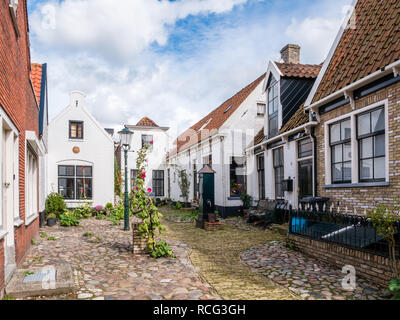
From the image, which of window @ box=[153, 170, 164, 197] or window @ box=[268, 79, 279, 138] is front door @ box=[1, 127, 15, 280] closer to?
window @ box=[268, 79, 279, 138]

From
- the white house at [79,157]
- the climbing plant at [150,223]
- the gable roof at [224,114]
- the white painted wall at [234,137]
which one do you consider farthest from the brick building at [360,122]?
the white house at [79,157]

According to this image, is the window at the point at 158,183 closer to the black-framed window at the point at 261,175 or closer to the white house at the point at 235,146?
the white house at the point at 235,146

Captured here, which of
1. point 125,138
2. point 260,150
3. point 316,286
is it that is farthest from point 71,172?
point 316,286

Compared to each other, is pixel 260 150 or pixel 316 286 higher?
pixel 260 150

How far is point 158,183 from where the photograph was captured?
25.6m

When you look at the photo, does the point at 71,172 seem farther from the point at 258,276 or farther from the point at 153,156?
the point at 258,276

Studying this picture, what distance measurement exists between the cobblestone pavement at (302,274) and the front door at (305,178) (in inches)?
Result: 117

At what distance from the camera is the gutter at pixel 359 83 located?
22.2 ft

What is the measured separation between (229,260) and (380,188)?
3643 mm

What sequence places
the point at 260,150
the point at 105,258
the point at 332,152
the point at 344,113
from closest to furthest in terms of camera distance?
the point at 105,258, the point at 344,113, the point at 332,152, the point at 260,150

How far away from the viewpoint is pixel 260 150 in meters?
14.6

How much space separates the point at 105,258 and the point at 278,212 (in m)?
6.83

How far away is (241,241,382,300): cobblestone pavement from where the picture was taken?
4.95 m

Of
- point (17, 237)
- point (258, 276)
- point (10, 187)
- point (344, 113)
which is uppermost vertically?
point (344, 113)
